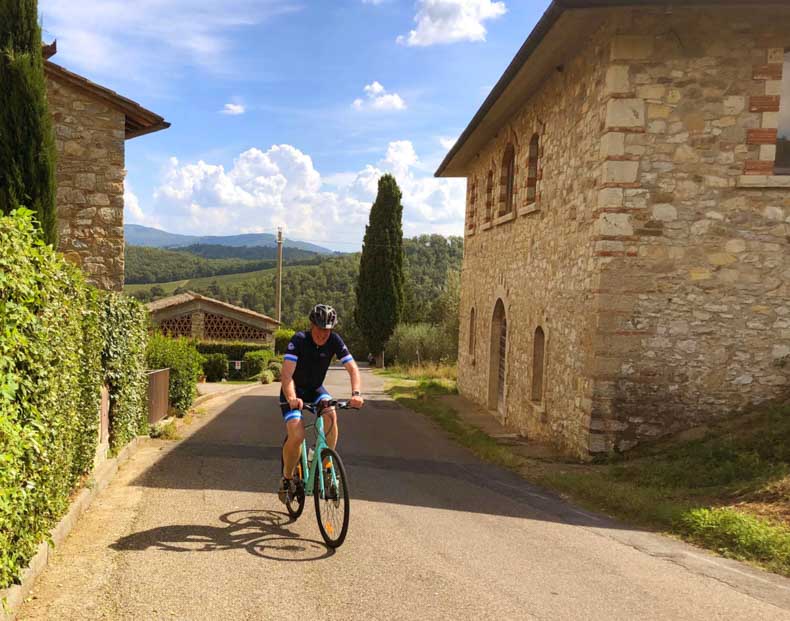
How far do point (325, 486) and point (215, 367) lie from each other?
78.5 ft

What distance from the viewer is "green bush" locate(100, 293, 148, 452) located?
7.50 metres

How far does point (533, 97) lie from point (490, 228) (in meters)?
4.44

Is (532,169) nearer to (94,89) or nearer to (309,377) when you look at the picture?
(94,89)

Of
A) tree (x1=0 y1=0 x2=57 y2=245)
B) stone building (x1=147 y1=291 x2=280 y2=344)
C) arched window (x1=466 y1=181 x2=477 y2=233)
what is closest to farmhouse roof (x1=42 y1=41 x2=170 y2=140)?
tree (x1=0 y1=0 x2=57 y2=245)

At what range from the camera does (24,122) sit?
9.72 metres

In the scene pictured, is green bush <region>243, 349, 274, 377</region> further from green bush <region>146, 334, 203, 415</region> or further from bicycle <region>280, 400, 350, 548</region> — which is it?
bicycle <region>280, 400, 350, 548</region>

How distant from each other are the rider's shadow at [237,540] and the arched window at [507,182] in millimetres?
10978

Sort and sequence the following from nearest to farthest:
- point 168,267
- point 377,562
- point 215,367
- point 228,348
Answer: point 377,562
point 215,367
point 228,348
point 168,267

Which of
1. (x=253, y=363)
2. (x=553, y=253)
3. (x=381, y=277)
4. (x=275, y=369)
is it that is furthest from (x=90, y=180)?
(x=381, y=277)

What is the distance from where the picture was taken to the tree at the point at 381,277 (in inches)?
1710

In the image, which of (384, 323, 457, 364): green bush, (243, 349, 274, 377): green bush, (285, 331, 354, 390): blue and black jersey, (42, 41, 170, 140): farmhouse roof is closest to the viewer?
(285, 331, 354, 390): blue and black jersey

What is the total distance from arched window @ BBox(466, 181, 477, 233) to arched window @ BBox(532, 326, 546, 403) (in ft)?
25.0

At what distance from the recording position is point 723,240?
29.5 ft

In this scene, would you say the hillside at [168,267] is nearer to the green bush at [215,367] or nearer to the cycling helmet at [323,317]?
the green bush at [215,367]
